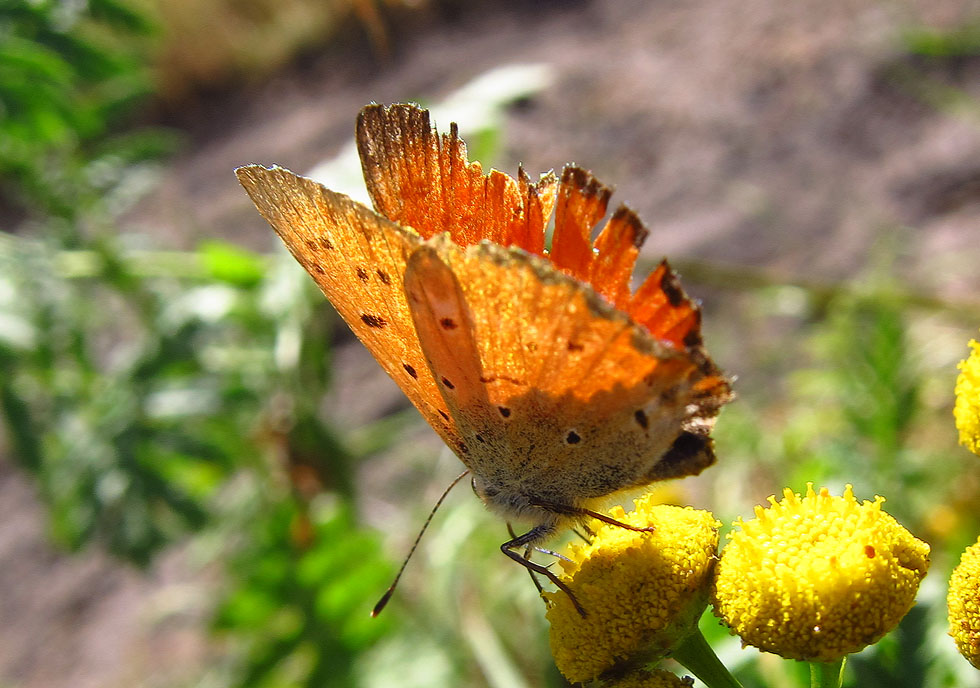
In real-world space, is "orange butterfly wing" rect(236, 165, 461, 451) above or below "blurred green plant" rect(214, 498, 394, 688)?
above

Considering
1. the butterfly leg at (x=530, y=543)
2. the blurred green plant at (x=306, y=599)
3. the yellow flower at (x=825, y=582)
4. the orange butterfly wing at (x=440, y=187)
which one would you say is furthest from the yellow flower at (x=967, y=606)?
the blurred green plant at (x=306, y=599)

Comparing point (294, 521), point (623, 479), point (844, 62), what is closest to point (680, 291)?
point (623, 479)

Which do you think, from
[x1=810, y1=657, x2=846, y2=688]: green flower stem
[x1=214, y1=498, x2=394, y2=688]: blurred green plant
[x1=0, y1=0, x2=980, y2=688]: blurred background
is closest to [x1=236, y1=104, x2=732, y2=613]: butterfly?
[x1=810, y1=657, x2=846, y2=688]: green flower stem

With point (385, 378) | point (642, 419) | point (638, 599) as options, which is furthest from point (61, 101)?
point (385, 378)

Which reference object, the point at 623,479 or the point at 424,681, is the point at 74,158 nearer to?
the point at 424,681

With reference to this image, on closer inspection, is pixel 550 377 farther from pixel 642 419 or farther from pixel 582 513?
pixel 582 513

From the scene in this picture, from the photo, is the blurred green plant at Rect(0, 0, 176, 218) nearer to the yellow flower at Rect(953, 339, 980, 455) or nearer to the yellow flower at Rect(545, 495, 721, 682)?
the yellow flower at Rect(545, 495, 721, 682)
